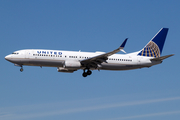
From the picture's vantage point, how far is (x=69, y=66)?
1949 inches

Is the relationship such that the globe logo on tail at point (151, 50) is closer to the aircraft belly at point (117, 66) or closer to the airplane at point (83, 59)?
the airplane at point (83, 59)

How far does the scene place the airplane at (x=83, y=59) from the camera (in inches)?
1929

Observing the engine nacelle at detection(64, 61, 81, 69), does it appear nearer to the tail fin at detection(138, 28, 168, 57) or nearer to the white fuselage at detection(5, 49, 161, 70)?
the white fuselage at detection(5, 49, 161, 70)

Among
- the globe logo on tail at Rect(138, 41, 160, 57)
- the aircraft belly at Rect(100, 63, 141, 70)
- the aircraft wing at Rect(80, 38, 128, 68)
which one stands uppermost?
the globe logo on tail at Rect(138, 41, 160, 57)

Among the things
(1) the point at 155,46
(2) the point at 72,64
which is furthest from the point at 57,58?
(1) the point at 155,46

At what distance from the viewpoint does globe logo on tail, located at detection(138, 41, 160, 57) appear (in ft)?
186

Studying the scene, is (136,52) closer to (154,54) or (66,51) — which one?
(154,54)

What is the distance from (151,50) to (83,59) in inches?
570

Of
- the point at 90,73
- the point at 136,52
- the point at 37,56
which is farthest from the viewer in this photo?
the point at 136,52

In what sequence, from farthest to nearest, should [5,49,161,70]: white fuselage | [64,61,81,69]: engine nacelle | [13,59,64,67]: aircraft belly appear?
[64,61,81,69]: engine nacelle → [5,49,161,70]: white fuselage → [13,59,64,67]: aircraft belly

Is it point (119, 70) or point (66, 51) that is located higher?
point (66, 51)

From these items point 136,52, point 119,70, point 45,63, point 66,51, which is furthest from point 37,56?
point 136,52

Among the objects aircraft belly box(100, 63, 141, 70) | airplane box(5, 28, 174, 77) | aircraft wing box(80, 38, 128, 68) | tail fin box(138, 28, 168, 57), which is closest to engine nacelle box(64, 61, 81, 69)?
airplane box(5, 28, 174, 77)

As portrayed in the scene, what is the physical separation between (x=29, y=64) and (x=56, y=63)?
14.3ft
